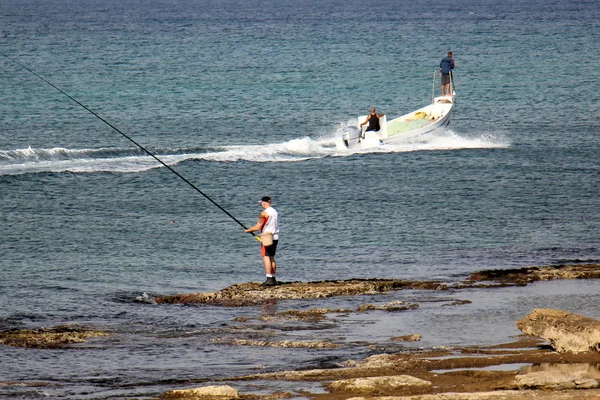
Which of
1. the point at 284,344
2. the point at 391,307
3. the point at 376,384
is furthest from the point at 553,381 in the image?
the point at 391,307

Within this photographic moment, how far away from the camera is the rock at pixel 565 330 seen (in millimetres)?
10641

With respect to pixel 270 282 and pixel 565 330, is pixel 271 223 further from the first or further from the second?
pixel 565 330

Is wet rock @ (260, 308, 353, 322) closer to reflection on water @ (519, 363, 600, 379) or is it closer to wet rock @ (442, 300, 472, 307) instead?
wet rock @ (442, 300, 472, 307)

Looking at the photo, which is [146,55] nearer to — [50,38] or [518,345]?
[50,38]

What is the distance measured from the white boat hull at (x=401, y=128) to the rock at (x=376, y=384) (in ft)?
68.5

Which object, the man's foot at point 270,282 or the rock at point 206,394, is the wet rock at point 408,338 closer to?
the rock at point 206,394

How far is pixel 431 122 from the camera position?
1261 inches

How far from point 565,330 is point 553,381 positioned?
4.76ft

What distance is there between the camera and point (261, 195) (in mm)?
24484

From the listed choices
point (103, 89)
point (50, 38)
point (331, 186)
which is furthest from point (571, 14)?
point (331, 186)

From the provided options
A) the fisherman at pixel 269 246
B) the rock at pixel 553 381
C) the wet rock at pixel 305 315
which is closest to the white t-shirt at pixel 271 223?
the fisherman at pixel 269 246

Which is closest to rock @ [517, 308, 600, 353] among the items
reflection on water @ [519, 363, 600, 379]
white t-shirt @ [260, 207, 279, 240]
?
reflection on water @ [519, 363, 600, 379]

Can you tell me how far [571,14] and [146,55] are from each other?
52.8 metres

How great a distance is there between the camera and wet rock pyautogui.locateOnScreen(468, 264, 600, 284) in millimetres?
15625
